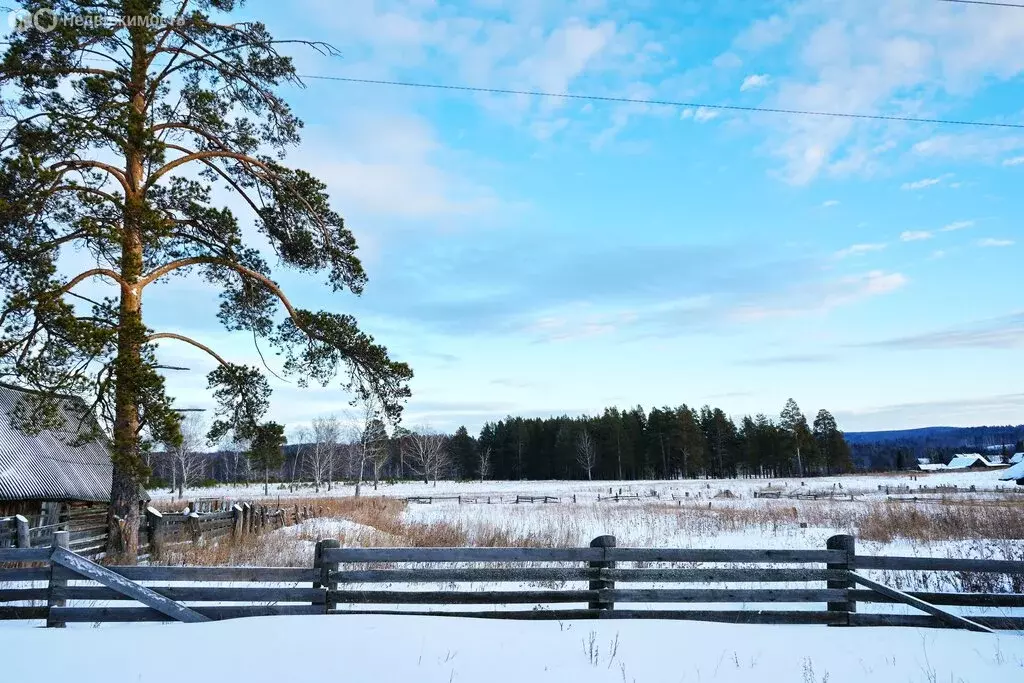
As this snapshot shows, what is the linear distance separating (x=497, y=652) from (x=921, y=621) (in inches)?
214

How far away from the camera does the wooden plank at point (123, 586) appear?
7.68m

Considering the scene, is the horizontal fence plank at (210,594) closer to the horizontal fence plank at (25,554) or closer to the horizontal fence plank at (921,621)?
the horizontal fence plank at (25,554)

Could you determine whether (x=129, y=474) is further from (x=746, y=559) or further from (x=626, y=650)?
(x=746, y=559)

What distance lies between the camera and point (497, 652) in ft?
22.7

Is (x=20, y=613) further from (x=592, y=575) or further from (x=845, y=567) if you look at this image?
(x=845, y=567)

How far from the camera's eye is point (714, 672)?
6.59 m

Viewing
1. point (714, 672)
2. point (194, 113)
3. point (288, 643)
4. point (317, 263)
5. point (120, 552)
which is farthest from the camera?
point (317, 263)

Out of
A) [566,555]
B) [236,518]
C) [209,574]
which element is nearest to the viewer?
[209,574]

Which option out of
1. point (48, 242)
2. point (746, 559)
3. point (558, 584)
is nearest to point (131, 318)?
point (48, 242)

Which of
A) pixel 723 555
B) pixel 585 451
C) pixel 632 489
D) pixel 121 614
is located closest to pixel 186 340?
pixel 121 614

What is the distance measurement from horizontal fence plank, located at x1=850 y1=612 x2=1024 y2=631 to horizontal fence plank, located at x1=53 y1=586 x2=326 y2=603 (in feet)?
22.2

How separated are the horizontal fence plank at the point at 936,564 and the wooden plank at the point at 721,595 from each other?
53 cm

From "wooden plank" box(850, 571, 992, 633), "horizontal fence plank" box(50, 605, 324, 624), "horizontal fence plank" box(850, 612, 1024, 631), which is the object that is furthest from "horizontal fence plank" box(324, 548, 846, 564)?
"horizontal fence plank" box(50, 605, 324, 624)

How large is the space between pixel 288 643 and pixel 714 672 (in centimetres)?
440
